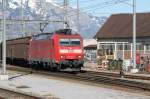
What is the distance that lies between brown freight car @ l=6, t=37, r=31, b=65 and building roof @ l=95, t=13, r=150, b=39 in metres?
13.0

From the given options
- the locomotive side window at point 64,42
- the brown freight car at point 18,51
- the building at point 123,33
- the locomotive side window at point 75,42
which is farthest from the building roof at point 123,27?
the locomotive side window at point 64,42

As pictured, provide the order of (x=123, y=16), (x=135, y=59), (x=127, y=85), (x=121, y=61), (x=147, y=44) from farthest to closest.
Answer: (x=123, y=16), (x=147, y=44), (x=121, y=61), (x=135, y=59), (x=127, y=85)

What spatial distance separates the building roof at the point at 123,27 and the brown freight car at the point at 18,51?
13.0 m

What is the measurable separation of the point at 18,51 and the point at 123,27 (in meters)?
17.9

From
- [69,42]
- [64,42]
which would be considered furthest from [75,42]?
[64,42]

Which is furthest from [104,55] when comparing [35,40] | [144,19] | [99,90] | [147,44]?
[99,90]

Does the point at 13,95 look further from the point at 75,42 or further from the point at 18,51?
the point at 18,51

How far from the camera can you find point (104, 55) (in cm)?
4912

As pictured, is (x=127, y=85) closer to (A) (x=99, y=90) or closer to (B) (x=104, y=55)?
(A) (x=99, y=90)

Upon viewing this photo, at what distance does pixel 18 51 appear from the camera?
56562mm

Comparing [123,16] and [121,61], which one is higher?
[123,16]

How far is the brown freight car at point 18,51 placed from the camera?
51.5 meters

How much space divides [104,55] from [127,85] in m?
23.8

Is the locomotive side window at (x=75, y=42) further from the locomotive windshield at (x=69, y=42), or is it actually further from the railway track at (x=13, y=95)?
the railway track at (x=13, y=95)
